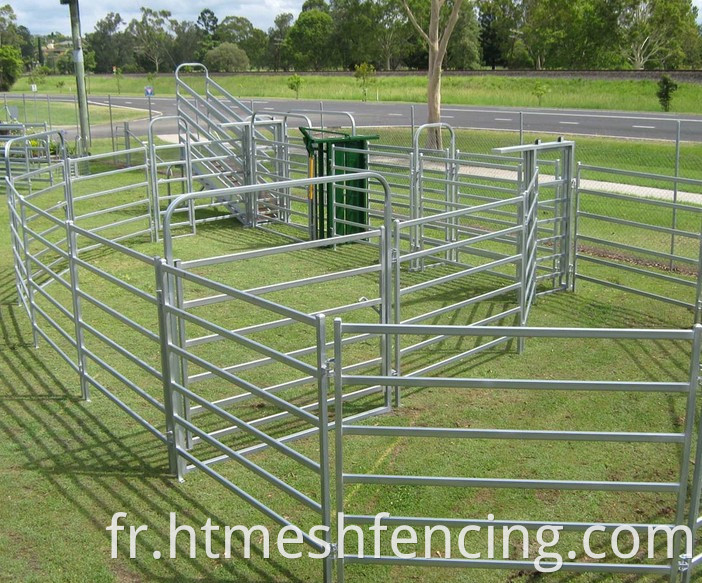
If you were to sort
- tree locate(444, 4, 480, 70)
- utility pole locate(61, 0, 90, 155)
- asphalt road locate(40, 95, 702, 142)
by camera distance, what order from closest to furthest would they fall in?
utility pole locate(61, 0, 90, 155) < asphalt road locate(40, 95, 702, 142) < tree locate(444, 4, 480, 70)

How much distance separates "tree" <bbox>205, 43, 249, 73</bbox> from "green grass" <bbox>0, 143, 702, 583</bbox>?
7752cm

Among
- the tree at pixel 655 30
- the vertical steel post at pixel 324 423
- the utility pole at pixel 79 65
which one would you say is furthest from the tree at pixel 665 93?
the vertical steel post at pixel 324 423

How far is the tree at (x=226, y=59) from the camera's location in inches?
3280

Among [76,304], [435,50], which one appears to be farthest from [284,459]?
[435,50]

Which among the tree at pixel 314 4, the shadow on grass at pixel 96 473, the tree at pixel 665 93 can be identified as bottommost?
the shadow on grass at pixel 96 473

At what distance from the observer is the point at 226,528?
16.9 ft

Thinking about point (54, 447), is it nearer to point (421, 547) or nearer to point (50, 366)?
point (50, 366)

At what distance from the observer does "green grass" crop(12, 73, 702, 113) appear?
119 ft

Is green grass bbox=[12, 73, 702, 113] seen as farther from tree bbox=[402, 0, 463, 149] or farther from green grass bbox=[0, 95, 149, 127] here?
Result: tree bbox=[402, 0, 463, 149]

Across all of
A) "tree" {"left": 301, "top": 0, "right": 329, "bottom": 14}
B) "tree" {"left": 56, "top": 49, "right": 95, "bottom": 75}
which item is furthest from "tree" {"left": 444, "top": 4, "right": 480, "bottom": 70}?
"tree" {"left": 56, "top": 49, "right": 95, "bottom": 75}

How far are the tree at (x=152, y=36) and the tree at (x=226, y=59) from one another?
13.9 meters

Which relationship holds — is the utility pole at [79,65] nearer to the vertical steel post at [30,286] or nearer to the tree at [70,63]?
the vertical steel post at [30,286]

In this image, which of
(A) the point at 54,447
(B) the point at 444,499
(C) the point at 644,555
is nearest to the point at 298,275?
(A) the point at 54,447

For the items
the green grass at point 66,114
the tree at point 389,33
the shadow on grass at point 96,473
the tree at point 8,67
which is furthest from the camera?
the tree at point 389,33
